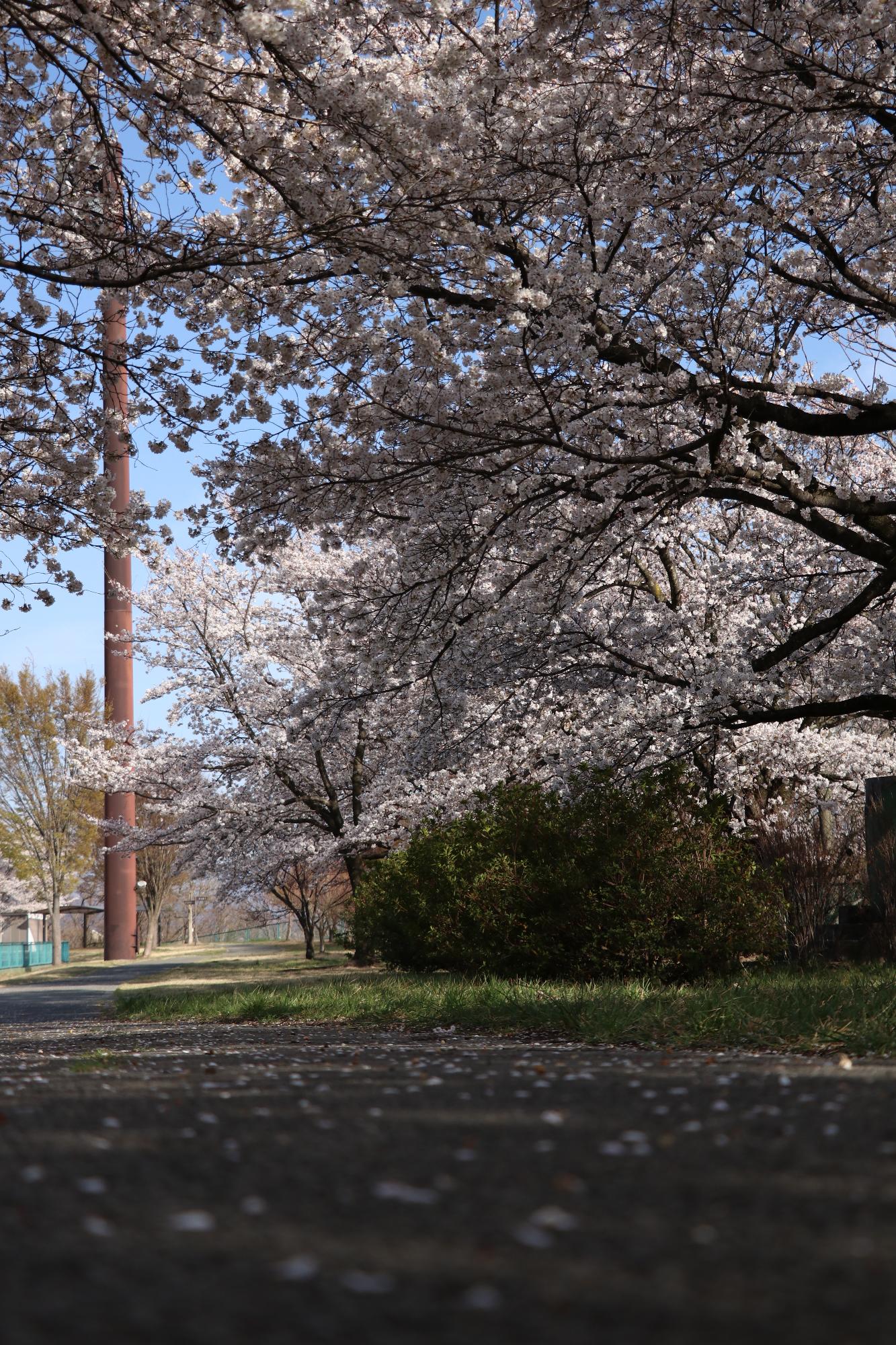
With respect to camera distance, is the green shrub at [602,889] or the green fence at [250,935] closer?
the green shrub at [602,889]

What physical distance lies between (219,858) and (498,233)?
17795 millimetres

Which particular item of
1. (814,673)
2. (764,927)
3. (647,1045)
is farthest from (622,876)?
(814,673)

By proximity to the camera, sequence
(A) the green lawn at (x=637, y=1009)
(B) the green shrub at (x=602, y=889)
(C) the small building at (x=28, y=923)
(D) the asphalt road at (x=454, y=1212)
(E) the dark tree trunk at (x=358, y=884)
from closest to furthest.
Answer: (D) the asphalt road at (x=454, y=1212), (A) the green lawn at (x=637, y=1009), (B) the green shrub at (x=602, y=889), (E) the dark tree trunk at (x=358, y=884), (C) the small building at (x=28, y=923)

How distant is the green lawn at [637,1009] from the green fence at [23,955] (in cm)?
2779

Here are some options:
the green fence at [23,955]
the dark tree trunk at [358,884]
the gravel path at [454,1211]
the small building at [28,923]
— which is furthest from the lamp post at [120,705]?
the gravel path at [454,1211]

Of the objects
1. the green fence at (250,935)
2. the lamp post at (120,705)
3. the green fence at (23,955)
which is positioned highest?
the lamp post at (120,705)

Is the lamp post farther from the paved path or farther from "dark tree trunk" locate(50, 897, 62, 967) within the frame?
"dark tree trunk" locate(50, 897, 62, 967)

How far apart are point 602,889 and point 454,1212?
313 inches

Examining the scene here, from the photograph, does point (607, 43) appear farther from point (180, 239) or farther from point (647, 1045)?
point (647, 1045)

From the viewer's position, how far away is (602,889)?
10172mm

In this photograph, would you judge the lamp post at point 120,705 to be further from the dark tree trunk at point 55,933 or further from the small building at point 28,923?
the small building at point 28,923

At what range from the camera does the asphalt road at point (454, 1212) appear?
5.99ft

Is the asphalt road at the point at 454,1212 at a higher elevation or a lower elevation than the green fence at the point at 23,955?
higher

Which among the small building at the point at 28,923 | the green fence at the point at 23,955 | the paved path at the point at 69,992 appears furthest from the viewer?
the small building at the point at 28,923
